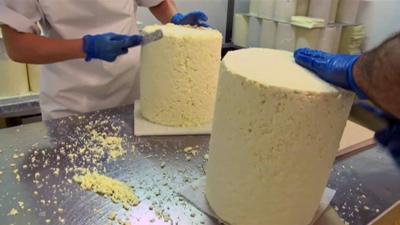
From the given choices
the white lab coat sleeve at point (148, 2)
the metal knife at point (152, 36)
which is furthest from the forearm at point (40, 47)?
the white lab coat sleeve at point (148, 2)

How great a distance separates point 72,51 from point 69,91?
25 cm

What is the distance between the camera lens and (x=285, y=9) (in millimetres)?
2146

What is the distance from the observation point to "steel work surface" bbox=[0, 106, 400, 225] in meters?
0.84

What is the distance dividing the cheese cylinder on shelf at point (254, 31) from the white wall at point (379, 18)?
0.68m

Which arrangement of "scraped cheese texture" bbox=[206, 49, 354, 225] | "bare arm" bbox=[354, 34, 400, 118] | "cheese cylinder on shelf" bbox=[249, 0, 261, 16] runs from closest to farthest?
"bare arm" bbox=[354, 34, 400, 118] < "scraped cheese texture" bbox=[206, 49, 354, 225] < "cheese cylinder on shelf" bbox=[249, 0, 261, 16]

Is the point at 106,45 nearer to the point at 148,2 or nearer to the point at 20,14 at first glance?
the point at 20,14

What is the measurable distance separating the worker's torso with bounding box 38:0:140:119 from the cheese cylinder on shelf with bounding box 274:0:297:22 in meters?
1.05

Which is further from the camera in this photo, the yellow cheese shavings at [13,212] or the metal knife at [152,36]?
the metal knife at [152,36]

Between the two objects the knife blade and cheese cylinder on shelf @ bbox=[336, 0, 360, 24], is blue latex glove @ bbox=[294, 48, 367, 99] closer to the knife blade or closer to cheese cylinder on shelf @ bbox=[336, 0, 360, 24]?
the knife blade

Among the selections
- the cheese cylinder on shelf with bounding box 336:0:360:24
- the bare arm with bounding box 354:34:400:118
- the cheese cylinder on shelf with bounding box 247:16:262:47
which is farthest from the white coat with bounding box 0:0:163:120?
the cheese cylinder on shelf with bounding box 336:0:360:24

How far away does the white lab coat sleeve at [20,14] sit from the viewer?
1144mm

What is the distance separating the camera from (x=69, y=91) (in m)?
1.38

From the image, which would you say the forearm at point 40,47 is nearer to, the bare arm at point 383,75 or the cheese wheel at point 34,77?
the cheese wheel at point 34,77

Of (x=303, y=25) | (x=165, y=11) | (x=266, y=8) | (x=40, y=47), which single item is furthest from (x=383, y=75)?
(x=266, y=8)
